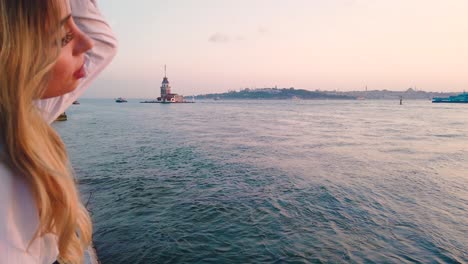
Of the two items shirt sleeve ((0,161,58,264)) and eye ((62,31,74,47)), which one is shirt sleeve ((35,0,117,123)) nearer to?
eye ((62,31,74,47))

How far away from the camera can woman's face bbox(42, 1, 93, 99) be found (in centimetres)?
120

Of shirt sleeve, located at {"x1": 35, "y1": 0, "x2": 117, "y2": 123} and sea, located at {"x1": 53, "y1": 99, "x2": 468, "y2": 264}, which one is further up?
shirt sleeve, located at {"x1": 35, "y1": 0, "x2": 117, "y2": 123}

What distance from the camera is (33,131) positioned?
105 cm

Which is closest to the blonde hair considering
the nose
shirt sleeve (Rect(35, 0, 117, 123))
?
the nose

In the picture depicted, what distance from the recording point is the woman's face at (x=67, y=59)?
1198mm

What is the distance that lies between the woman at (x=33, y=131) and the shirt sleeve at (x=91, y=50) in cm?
38

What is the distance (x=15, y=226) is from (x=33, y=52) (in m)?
0.55

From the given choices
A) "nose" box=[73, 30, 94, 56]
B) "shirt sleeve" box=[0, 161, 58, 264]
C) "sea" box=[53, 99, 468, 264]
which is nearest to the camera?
"shirt sleeve" box=[0, 161, 58, 264]

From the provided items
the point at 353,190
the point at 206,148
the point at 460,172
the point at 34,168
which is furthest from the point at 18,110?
the point at 206,148

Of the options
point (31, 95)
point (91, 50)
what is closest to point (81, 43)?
point (31, 95)

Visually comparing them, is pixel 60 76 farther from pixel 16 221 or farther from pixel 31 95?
pixel 16 221

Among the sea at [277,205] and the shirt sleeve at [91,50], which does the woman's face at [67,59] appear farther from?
the sea at [277,205]

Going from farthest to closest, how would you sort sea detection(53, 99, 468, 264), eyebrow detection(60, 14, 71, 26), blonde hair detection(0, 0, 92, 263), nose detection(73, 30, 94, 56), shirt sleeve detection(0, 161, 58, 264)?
1. sea detection(53, 99, 468, 264)
2. nose detection(73, 30, 94, 56)
3. eyebrow detection(60, 14, 71, 26)
4. blonde hair detection(0, 0, 92, 263)
5. shirt sleeve detection(0, 161, 58, 264)

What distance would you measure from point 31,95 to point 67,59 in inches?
9.6
